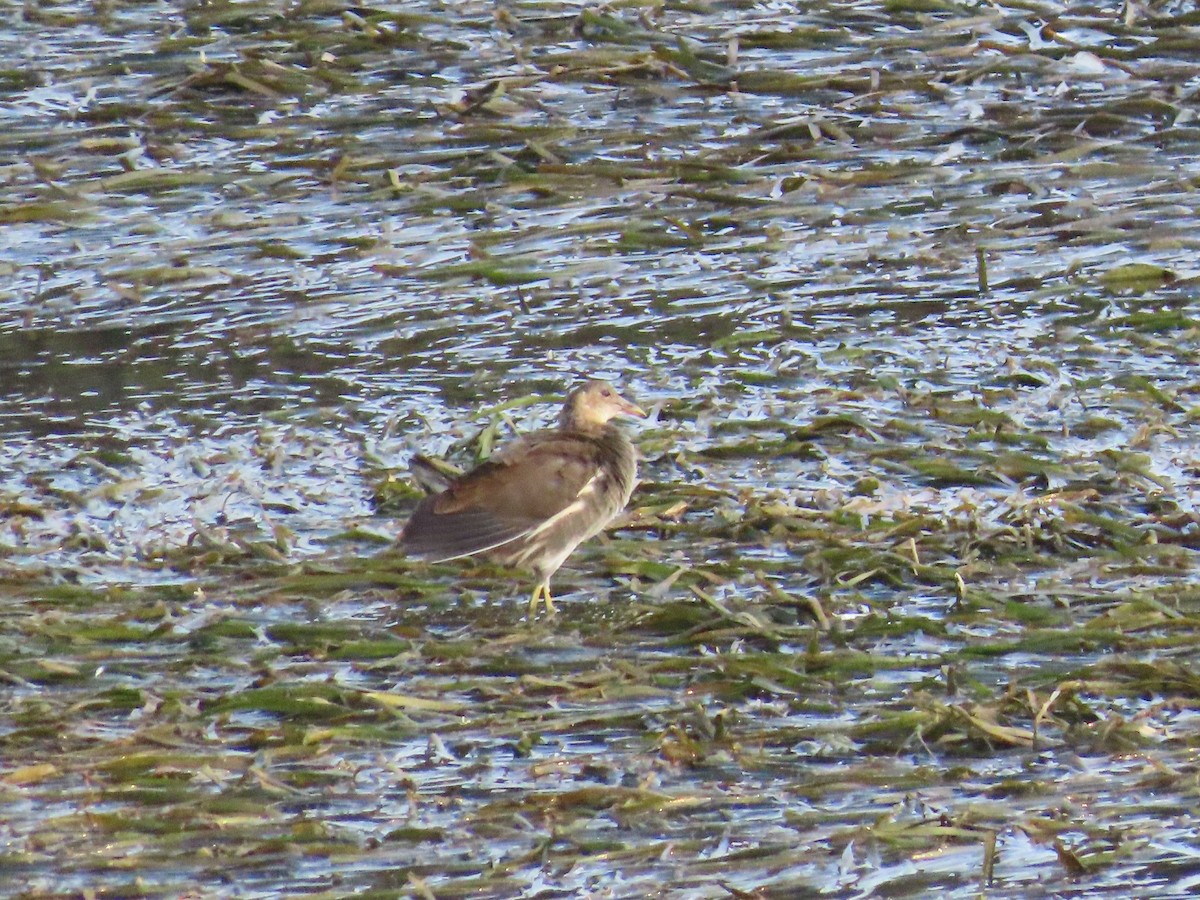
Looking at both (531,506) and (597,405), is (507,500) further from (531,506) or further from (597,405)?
(597,405)

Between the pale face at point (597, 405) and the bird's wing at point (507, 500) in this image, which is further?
the pale face at point (597, 405)

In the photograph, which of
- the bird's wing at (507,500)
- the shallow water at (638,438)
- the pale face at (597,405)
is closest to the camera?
the shallow water at (638,438)

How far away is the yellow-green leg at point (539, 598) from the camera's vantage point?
738 cm

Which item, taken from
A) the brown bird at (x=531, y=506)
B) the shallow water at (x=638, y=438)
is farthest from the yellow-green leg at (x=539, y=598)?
the shallow water at (x=638, y=438)

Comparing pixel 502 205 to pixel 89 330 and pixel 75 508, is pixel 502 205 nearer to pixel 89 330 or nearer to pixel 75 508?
pixel 89 330

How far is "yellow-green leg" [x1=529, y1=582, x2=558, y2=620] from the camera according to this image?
7.38 meters

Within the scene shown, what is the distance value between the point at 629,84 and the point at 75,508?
5196 mm

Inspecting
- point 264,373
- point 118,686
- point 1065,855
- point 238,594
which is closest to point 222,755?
point 118,686

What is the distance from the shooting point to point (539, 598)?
296 inches

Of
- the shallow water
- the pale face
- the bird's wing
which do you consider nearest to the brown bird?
the bird's wing

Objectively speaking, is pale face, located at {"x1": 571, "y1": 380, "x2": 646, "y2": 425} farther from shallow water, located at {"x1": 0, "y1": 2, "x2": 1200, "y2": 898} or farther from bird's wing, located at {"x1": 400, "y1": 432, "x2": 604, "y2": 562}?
bird's wing, located at {"x1": 400, "y1": 432, "x2": 604, "y2": 562}

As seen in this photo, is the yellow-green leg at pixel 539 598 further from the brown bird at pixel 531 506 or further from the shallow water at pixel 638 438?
the shallow water at pixel 638 438

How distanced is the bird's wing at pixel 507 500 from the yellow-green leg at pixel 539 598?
0.17m

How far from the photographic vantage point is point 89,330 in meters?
10.2
